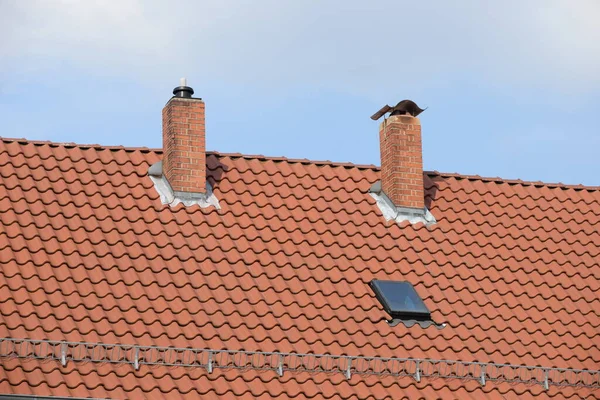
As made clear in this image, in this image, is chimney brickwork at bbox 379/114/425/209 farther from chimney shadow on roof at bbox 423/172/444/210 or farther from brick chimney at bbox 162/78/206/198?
brick chimney at bbox 162/78/206/198

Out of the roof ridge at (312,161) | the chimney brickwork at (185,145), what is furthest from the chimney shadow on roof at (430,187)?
the chimney brickwork at (185,145)

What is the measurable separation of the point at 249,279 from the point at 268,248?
0.80m

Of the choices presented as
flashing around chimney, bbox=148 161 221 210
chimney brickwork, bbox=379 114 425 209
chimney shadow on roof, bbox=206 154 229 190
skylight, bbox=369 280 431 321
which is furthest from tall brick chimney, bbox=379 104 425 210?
flashing around chimney, bbox=148 161 221 210

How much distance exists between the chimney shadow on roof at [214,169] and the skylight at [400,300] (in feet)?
9.71

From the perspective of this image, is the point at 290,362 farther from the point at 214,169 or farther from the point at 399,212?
the point at 214,169

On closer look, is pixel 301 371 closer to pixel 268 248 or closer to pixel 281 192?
pixel 268 248

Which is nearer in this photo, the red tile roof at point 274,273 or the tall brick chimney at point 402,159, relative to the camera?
the red tile roof at point 274,273

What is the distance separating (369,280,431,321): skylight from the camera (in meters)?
16.3

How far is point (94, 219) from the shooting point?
1638 cm

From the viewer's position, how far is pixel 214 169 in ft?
59.9

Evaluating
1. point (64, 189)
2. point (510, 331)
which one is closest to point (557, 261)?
point (510, 331)

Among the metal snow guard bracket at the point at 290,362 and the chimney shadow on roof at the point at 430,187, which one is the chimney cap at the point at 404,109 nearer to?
the chimney shadow on roof at the point at 430,187

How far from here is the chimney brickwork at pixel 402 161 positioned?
60.8 feet

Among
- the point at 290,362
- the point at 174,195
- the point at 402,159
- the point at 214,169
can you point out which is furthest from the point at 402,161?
the point at 290,362
